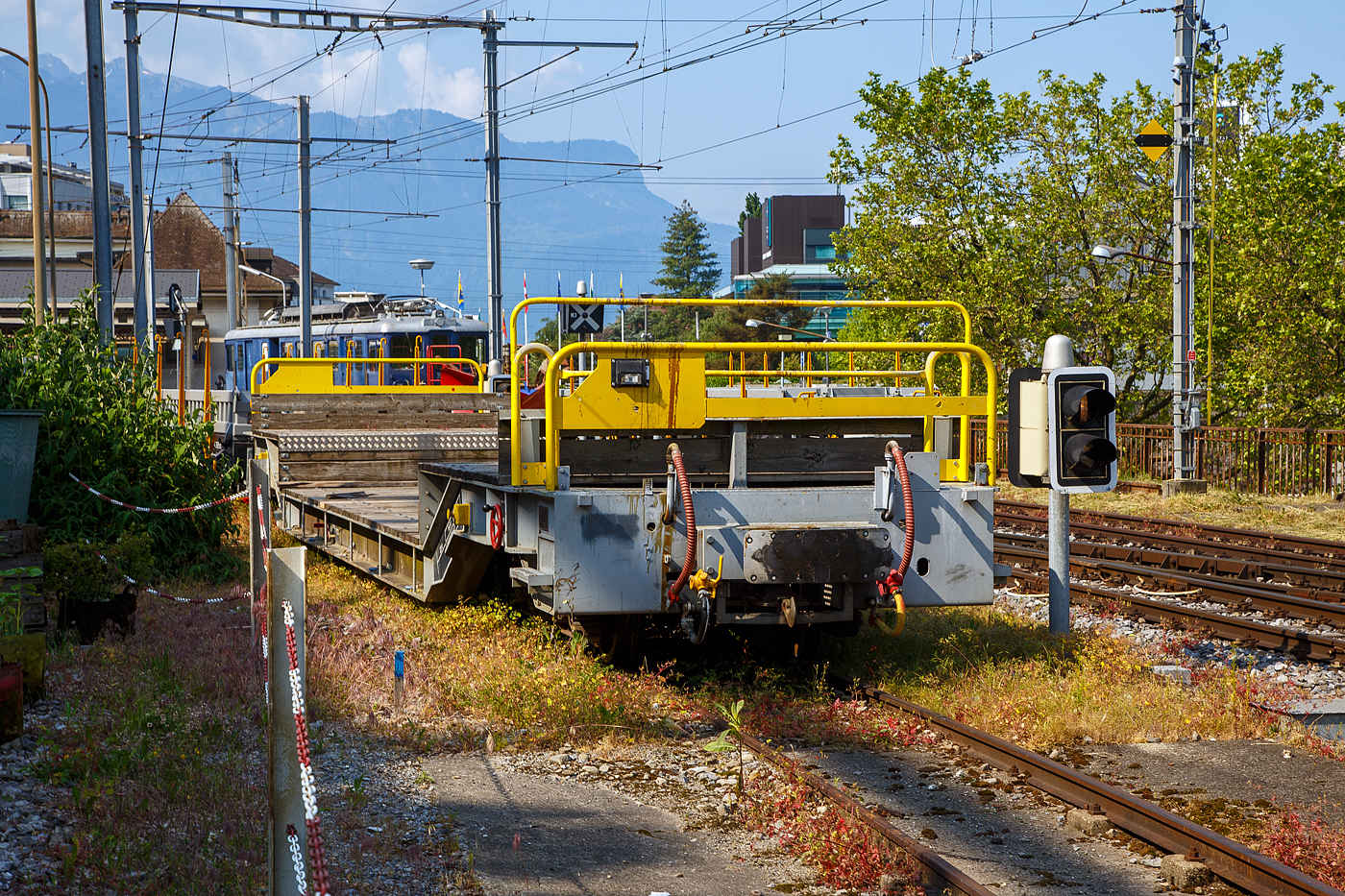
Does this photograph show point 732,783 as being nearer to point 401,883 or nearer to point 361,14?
point 401,883

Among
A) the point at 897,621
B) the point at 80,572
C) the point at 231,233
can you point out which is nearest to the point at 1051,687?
the point at 897,621

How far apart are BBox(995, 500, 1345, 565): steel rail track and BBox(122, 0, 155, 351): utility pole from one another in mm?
12539

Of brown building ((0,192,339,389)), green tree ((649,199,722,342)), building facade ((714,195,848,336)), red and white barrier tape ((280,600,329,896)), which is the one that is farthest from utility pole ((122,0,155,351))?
green tree ((649,199,722,342))

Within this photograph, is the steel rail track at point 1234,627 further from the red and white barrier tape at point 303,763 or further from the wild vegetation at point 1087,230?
the wild vegetation at point 1087,230

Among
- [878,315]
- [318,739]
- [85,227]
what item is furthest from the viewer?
[85,227]

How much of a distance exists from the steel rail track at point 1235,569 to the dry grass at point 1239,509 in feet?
12.1

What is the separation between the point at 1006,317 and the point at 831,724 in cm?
2113

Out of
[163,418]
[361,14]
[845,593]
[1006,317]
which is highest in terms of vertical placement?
[361,14]

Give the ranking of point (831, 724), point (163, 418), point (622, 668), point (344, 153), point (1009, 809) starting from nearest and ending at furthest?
point (1009, 809) → point (831, 724) → point (622, 668) → point (163, 418) → point (344, 153)

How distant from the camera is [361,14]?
1886cm

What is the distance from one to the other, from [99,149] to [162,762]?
11.4m

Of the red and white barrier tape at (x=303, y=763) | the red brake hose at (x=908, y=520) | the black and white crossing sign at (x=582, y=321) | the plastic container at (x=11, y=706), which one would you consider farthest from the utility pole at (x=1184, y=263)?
the red and white barrier tape at (x=303, y=763)

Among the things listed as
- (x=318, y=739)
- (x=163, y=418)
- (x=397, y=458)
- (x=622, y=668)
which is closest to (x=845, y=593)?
(x=622, y=668)

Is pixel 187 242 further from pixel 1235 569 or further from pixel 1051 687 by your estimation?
pixel 1051 687
